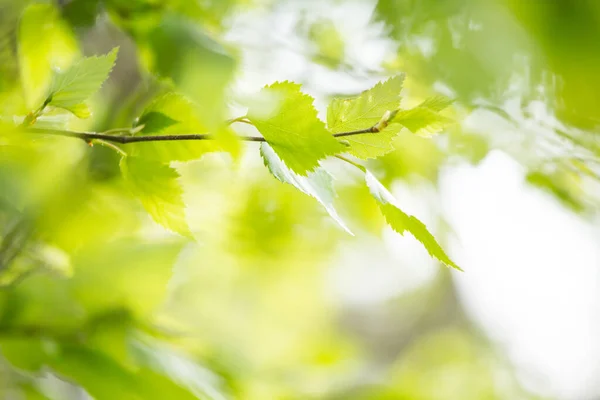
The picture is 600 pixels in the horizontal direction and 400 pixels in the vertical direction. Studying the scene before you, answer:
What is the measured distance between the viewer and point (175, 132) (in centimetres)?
27

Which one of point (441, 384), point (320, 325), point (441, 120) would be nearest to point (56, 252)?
point (441, 120)

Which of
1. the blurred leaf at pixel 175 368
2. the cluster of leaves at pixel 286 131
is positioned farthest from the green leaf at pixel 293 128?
the blurred leaf at pixel 175 368

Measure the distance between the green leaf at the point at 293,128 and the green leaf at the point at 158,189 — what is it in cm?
6

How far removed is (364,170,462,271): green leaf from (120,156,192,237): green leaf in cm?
9

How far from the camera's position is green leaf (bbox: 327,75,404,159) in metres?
0.23

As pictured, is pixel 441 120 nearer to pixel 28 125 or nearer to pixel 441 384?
pixel 28 125

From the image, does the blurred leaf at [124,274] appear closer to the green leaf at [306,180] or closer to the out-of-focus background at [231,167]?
the out-of-focus background at [231,167]

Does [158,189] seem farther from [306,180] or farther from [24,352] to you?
[24,352]

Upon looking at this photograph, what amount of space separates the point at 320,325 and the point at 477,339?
92 cm

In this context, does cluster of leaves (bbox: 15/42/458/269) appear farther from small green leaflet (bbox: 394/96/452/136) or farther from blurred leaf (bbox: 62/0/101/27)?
blurred leaf (bbox: 62/0/101/27)

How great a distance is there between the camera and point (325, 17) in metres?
0.50

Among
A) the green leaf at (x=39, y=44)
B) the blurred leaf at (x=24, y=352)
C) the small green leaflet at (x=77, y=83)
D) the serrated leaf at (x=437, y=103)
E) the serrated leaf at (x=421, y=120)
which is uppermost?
the green leaf at (x=39, y=44)

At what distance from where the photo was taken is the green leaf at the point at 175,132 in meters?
0.26

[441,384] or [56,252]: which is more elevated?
[441,384]
